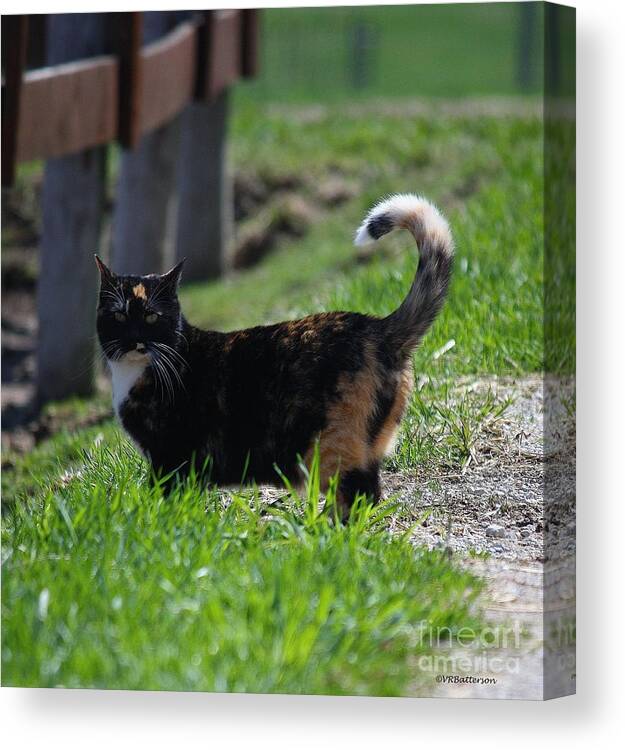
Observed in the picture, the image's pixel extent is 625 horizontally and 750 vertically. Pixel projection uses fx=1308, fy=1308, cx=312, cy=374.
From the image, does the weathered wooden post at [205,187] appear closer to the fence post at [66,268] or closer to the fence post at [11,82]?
the fence post at [66,268]

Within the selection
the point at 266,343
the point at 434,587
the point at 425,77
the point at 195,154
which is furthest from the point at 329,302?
the point at 425,77

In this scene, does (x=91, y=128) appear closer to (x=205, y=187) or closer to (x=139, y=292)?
(x=139, y=292)

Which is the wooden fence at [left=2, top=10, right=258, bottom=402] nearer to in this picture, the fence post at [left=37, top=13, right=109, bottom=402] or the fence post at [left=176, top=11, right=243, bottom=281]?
the fence post at [left=37, top=13, right=109, bottom=402]

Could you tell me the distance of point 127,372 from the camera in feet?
15.9

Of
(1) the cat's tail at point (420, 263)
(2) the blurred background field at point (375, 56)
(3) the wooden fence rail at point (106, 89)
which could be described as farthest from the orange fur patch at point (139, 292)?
(2) the blurred background field at point (375, 56)

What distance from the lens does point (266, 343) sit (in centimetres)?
471

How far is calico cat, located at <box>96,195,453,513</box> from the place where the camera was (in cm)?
451

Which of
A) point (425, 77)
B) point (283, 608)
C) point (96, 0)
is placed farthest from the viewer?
point (425, 77)

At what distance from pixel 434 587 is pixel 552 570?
0.43 meters

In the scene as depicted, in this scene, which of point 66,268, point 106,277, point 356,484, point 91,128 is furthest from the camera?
point 66,268

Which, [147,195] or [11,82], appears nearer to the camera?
[11,82]

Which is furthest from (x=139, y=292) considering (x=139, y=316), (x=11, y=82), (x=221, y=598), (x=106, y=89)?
(x=106, y=89)

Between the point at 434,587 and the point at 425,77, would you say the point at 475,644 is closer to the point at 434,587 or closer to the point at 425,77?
the point at 434,587

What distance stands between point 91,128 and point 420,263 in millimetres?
2544
